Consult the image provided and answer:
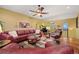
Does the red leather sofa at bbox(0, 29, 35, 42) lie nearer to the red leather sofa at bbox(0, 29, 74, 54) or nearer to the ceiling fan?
the red leather sofa at bbox(0, 29, 74, 54)

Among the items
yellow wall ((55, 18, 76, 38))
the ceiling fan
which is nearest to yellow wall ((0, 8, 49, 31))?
the ceiling fan

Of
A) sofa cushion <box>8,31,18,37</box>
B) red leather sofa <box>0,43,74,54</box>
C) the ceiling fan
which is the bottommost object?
red leather sofa <box>0,43,74,54</box>

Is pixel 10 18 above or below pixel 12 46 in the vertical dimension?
above

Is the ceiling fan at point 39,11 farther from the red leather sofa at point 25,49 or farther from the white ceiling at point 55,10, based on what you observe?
the red leather sofa at point 25,49

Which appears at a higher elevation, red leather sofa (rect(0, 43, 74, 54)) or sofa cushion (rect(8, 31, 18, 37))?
sofa cushion (rect(8, 31, 18, 37))

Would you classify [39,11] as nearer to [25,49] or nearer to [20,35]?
[20,35]

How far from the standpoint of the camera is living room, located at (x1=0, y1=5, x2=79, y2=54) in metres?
2.24

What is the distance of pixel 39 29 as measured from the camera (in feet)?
7.54

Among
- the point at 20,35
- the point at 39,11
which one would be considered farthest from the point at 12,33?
the point at 39,11

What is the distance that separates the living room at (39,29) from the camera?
224 centimetres

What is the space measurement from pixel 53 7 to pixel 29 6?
1.58ft
